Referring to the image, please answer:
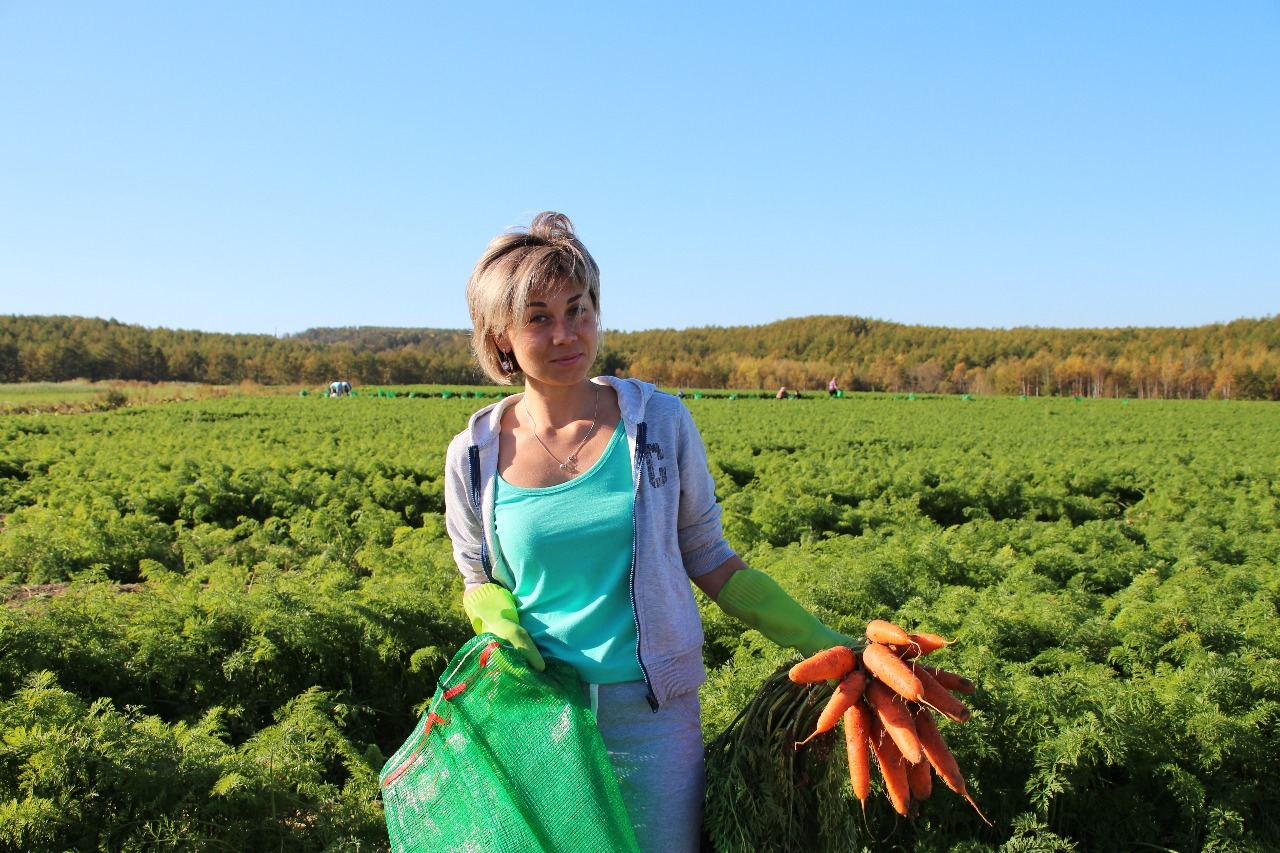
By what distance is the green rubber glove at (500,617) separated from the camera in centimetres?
188

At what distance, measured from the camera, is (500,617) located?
193 centimetres

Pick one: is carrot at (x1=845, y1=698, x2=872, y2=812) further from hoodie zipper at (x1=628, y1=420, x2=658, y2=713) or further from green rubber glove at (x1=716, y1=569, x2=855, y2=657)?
hoodie zipper at (x1=628, y1=420, x2=658, y2=713)

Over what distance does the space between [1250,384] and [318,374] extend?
9955 cm

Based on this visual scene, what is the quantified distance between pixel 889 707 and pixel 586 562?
752mm

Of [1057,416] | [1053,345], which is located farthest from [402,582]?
[1053,345]

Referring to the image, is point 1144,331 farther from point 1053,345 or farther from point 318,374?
point 318,374

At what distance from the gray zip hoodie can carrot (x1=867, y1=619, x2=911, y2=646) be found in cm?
40

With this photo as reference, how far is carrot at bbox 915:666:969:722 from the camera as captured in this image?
1.77m

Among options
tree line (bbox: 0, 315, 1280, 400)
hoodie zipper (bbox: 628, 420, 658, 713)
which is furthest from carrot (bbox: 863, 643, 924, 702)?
tree line (bbox: 0, 315, 1280, 400)

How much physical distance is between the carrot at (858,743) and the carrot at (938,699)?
0.50 feet

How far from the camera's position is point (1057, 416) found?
1289 inches

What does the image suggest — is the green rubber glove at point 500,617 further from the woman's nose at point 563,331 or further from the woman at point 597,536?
the woman's nose at point 563,331

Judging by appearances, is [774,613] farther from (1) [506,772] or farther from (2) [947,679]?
(1) [506,772]

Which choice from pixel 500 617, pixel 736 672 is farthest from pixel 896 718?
pixel 736 672
